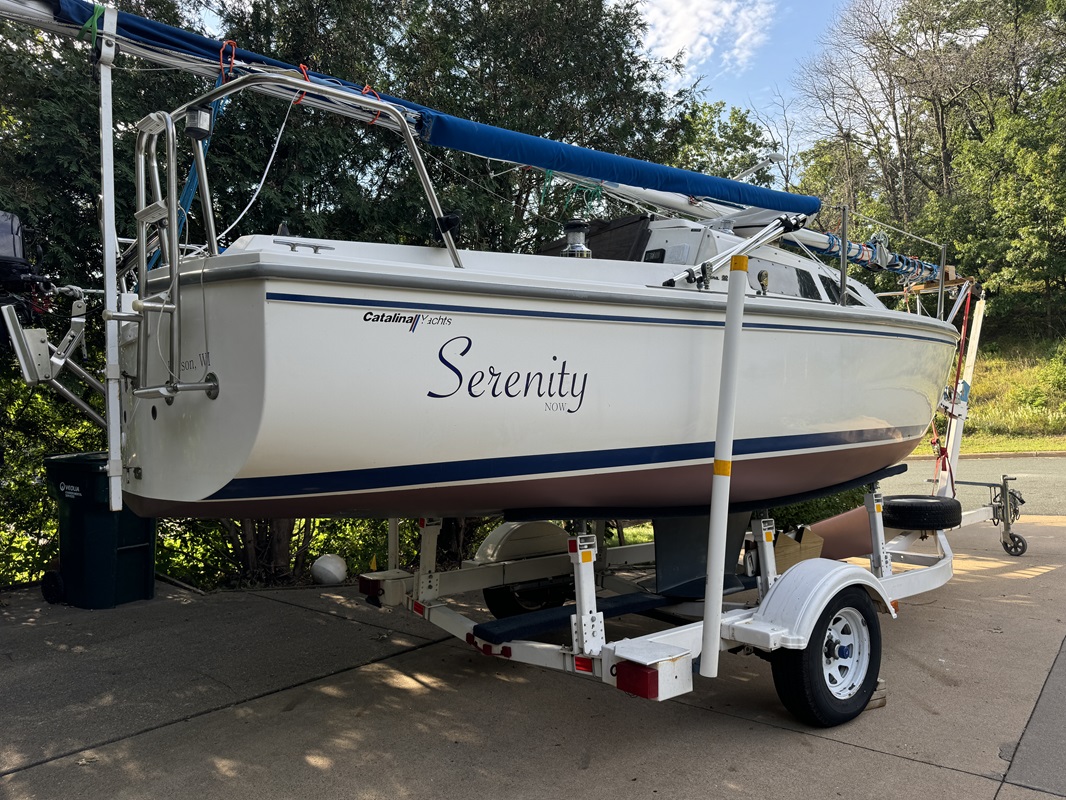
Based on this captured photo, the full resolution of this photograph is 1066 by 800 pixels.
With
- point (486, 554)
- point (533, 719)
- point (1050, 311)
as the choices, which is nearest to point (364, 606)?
point (486, 554)

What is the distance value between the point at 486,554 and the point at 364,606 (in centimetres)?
151

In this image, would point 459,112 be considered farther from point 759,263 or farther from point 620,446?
point 620,446

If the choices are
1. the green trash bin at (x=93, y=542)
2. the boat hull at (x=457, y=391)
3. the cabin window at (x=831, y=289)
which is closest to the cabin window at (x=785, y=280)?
the cabin window at (x=831, y=289)

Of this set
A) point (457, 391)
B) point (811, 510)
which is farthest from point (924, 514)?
point (457, 391)

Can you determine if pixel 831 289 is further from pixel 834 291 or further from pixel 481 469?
pixel 481 469

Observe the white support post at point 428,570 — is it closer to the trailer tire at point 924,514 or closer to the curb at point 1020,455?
the trailer tire at point 924,514

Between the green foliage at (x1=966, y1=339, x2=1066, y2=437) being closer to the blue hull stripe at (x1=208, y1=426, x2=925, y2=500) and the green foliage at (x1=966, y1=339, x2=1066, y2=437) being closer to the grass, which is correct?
the grass

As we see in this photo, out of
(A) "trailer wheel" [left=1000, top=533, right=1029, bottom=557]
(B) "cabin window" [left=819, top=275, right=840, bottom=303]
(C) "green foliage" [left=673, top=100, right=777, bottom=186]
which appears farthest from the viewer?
(C) "green foliage" [left=673, top=100, right=777, bottom=186]

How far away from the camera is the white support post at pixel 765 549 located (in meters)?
4.41

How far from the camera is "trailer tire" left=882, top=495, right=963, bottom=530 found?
18.5ft

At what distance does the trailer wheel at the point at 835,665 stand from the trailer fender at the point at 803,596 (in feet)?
0.26

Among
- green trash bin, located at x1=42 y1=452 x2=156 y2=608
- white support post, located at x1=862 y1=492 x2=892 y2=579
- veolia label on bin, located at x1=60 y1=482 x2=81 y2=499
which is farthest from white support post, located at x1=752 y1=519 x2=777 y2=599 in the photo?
veolia label on bin, located at x1=60 y1=482 x2=81 y2=499

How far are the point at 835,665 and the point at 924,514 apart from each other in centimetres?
224

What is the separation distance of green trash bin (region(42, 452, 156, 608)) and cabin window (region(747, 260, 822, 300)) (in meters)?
4.27
